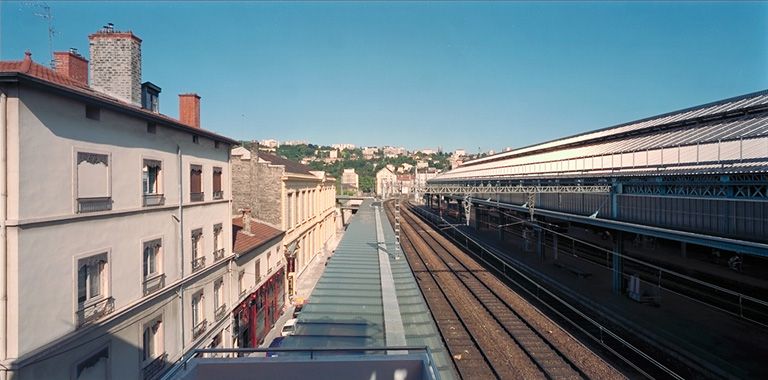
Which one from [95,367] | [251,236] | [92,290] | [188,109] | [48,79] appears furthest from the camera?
[251,236]

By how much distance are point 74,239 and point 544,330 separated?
15.4 m

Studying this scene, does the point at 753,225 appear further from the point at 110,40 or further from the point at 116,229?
the point at 110,40

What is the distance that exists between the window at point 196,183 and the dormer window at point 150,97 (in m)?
3.03

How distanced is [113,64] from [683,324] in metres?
23.9

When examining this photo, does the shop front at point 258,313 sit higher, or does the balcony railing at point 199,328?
the balcony railing at point 199,328

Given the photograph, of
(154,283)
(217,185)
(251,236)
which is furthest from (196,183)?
(251,236)

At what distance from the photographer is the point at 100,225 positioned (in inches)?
391

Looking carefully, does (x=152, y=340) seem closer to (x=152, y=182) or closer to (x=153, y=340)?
(x=153, y=340)

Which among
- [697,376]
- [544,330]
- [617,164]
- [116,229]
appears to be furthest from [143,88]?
[617,164]

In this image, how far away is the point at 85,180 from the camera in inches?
375

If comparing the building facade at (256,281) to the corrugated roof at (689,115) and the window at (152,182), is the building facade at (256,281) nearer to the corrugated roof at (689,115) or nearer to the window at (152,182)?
the window at (152,182)

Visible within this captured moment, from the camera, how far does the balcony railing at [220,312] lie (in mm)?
16438

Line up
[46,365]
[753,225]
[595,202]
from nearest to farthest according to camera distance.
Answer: [46,365] < [753,225] < [595,202]

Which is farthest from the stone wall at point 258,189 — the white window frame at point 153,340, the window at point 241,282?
the white window frame at point 153,340
